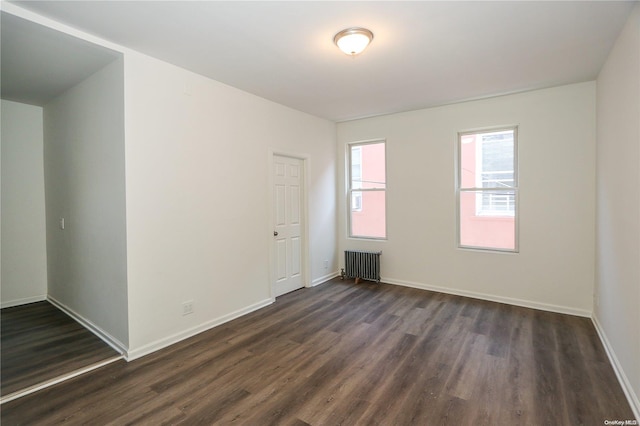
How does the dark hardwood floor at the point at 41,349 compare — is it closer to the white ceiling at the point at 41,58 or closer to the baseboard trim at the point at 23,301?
the baseboard trim at the point at 23,301

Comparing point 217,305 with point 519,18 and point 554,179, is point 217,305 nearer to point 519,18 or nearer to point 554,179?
point 519,18

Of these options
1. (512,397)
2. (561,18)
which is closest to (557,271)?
(512,397)

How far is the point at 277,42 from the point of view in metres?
2.61

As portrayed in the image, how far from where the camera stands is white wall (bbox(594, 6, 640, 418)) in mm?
2082

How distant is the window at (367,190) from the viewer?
518 centimetres

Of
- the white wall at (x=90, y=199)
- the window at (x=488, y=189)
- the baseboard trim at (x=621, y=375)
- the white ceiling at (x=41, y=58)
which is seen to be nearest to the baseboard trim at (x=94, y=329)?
the white wall at (x=90, y=199)

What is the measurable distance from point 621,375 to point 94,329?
188 inches

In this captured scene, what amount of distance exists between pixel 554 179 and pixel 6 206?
7115mm

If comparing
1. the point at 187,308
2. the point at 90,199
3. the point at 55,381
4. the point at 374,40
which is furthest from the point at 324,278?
the point at 374,40

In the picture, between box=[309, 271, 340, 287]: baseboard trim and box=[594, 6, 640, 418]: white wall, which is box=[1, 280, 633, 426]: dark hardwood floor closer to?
box=[594, 6, 640, 418]: white wall

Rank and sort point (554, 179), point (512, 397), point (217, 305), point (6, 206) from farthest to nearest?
point (6, 206) < point (554, 179) < point (217, 305) < point (512, 397)

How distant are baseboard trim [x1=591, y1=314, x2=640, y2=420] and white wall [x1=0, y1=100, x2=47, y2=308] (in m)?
6.49

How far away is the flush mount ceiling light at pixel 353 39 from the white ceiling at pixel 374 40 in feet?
0.21

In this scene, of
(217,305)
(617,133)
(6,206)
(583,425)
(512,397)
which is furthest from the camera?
(6,206)
